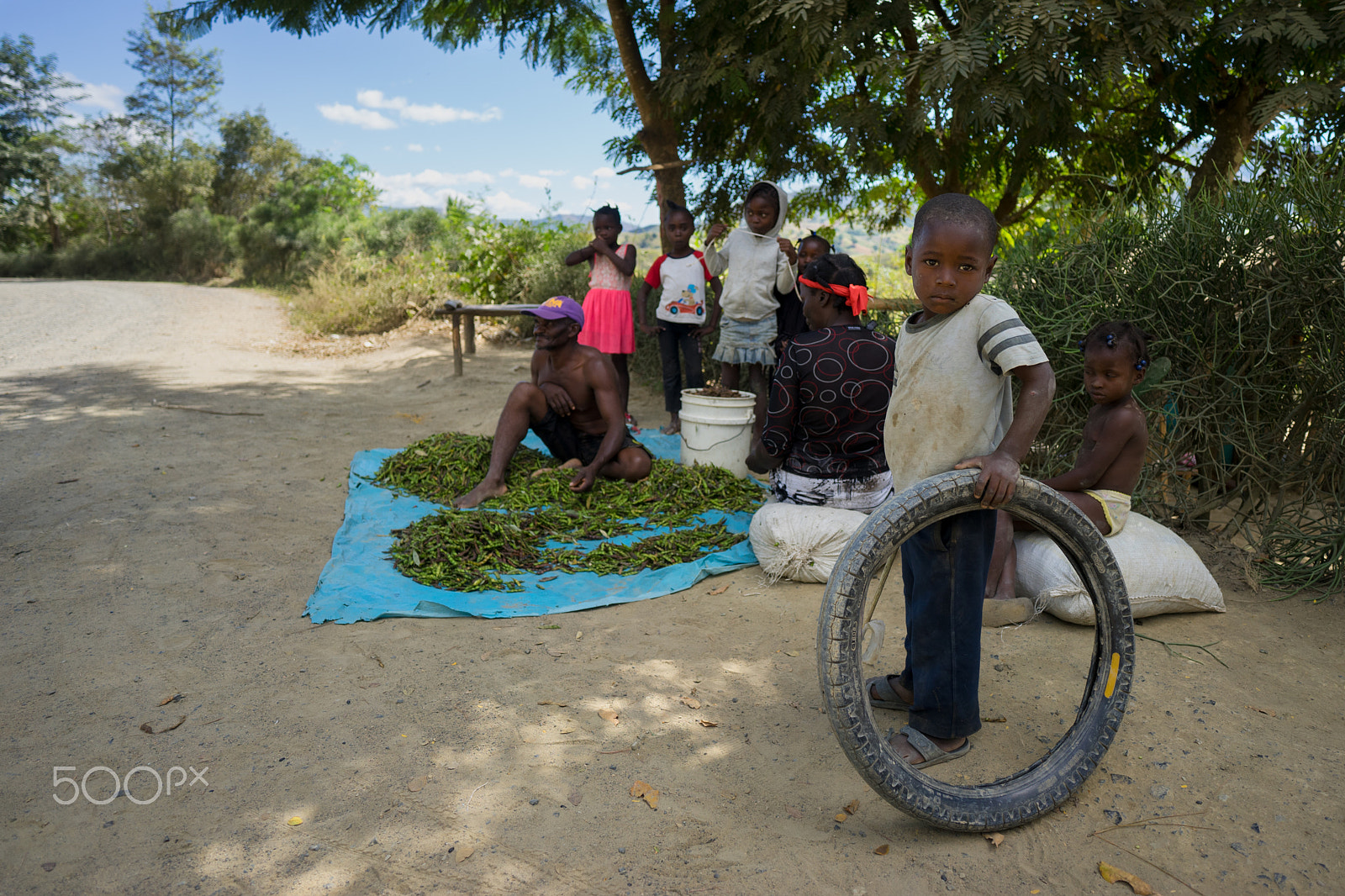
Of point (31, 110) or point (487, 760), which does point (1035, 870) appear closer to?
point (487, 760)

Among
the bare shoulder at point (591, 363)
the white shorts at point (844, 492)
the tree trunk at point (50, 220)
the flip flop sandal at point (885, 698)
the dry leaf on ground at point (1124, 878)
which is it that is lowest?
the dry leaf on ground at point (1124, 878)

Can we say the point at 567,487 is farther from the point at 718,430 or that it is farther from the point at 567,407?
the point at 718,430

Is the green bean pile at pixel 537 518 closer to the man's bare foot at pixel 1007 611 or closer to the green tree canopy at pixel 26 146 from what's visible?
the man's bare foot at pixel 1007 611

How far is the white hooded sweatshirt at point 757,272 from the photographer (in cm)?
571

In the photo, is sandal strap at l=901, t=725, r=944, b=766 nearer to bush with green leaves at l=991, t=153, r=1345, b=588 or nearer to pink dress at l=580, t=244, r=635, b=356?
bush with green leaves at l=991, t=153, r=1345, b=588

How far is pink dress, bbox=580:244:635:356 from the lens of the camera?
6.68 metres

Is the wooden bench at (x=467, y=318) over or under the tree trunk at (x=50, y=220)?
under

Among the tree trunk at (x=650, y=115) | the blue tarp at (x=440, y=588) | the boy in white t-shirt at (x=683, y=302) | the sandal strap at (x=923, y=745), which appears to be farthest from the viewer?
the tree trunk at (x=650, y=115)

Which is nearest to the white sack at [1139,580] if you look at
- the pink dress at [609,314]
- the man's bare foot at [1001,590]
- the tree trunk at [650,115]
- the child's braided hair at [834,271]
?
the man's bare foot at [1001,590]

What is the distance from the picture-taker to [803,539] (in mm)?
3719

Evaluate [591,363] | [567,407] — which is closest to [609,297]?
[591,363]

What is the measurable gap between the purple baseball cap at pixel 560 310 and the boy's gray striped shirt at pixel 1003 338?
3.22 metres

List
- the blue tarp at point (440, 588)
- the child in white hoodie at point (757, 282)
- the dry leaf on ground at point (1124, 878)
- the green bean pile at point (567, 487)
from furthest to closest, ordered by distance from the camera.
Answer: the child in white hoodie at point (757, 282) → the green bean pile at point (567, 487) → the blue tarp at point (440, 588) → the dry leaf on ground at point (1124, 878)

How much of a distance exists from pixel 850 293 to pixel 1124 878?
2592 millimetres
